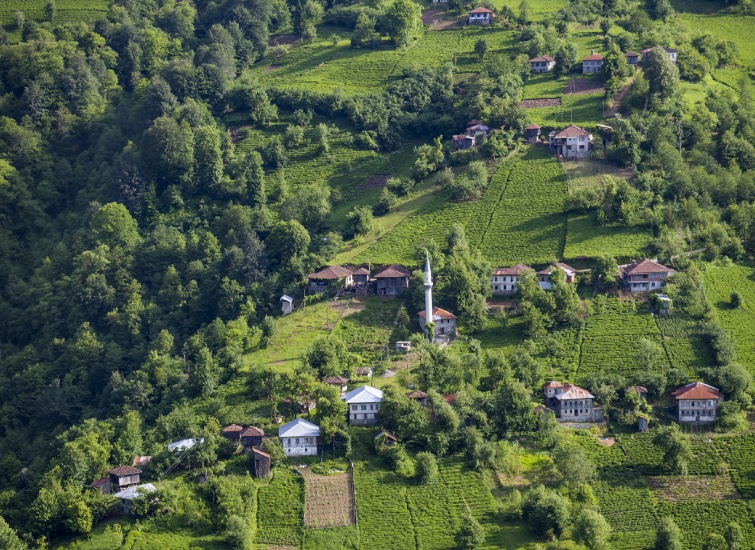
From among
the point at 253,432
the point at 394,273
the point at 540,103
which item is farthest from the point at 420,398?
the point at 540,103

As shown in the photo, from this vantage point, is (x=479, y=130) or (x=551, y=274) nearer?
(x=551, y=274)

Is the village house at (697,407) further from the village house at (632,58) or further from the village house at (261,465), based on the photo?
the village house at (632,58)

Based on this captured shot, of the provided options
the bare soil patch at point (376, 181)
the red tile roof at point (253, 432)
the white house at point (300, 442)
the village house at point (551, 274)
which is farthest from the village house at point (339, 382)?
the bare soil patch at point (376, 181)

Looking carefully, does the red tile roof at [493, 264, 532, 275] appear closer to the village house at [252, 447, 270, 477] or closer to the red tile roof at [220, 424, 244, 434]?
the red tile roof at [220, 424, 244, 434]

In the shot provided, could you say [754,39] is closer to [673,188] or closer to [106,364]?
[673,188]

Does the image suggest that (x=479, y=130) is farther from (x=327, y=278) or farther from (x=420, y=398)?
(x=420, y=398)
